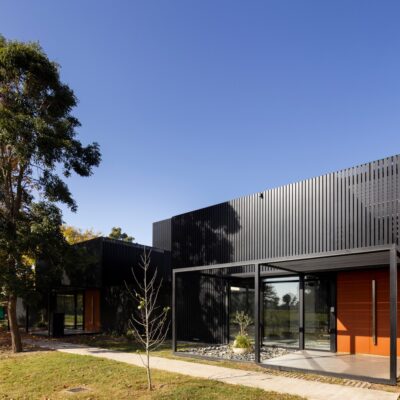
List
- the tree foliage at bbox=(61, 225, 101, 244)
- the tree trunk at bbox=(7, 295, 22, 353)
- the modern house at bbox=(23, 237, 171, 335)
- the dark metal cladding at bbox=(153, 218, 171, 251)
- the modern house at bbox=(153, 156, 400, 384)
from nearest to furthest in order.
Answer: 1. the modern house at bbox=(153, 156, 400, 384)
2. the tree trunk at bbox=(7, 295, 22, 353)
3. the modern house at bbox=(23, 237, 171, 335)
4. the dark metal cladding at bbox=(153, 218, 171, 251)
5. the tree foliage at bbox=(61, 225, 101, 244)

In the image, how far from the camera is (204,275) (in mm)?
16078

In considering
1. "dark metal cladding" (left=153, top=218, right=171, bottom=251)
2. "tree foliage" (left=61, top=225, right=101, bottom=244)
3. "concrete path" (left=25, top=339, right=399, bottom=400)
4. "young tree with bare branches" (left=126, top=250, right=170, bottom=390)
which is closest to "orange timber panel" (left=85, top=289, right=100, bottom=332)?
"young tree with bare branches" (left=126, top=250, right=170, bottom=390)

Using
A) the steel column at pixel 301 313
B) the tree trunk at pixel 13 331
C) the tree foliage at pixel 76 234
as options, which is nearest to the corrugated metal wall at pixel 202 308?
the steel column at pixel 301 313

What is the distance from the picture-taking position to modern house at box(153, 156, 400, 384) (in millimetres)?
11711

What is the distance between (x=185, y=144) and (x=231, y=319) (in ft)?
24.2

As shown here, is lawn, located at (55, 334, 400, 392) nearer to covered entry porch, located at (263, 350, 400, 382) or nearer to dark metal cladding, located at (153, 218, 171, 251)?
covered entry porch, located at (263, 350, 400, 382)

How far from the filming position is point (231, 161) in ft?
60.4

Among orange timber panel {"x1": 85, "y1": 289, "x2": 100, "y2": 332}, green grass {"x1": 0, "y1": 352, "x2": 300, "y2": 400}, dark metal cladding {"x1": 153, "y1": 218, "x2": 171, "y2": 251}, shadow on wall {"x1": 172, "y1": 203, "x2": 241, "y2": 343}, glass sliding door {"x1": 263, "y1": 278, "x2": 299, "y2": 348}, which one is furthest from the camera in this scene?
dark metal cladding {"x1": 153, "y1": 218, "x2": 171, "y2": 251}

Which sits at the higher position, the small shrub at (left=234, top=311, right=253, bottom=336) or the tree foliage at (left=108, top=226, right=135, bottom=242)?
the tree foliage at (left=108, top=226, right=135, bottom=242)

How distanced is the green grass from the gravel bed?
2821 millimetres

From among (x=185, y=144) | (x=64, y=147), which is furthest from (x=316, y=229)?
(x=64, y=147)

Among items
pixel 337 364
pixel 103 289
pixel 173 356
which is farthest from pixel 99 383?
pixel 103 289

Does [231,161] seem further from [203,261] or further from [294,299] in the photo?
[294,299]

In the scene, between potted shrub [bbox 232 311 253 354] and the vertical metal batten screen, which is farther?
potted shrub [bbox 232 311 253 354]
